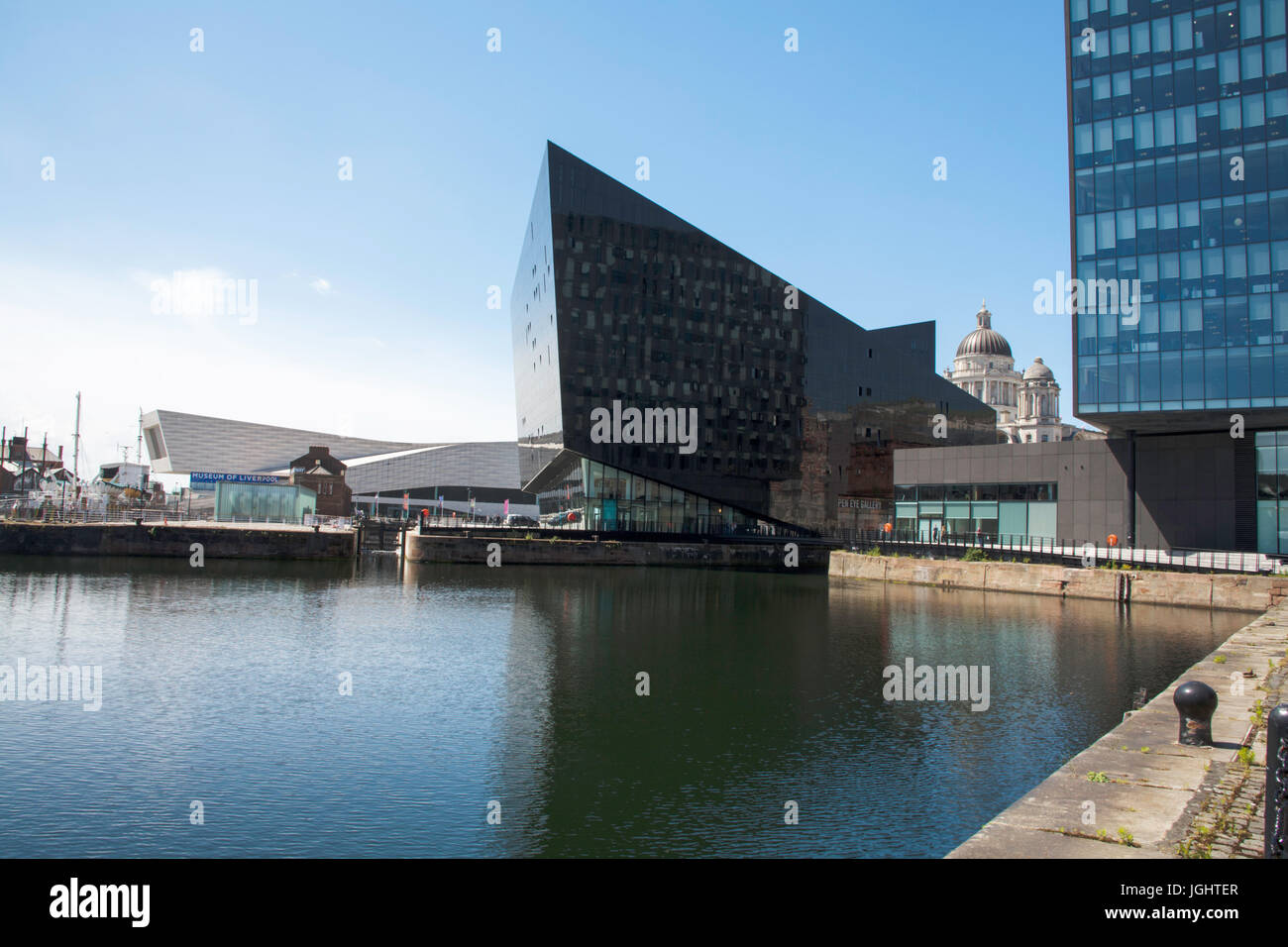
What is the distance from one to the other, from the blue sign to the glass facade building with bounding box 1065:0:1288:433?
3076 inches

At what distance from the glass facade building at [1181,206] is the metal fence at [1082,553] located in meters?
8.38

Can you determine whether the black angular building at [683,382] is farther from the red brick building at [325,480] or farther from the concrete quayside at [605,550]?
the red brick building at [325,480]

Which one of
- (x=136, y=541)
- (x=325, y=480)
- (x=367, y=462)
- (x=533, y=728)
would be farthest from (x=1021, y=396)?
(x=533, y=728)

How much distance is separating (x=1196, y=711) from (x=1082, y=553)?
159ft

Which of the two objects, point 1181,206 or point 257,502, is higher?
point 1181,206

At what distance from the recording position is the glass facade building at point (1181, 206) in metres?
51.1

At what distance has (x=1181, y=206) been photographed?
53688mm

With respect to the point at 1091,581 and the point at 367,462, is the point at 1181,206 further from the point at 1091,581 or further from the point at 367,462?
the point at 367,462

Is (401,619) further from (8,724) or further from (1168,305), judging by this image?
(1168,305)

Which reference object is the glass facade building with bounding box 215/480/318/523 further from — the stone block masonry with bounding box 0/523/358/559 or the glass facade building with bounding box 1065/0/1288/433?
the glass facade building with bounding box 1065/0/1288/433

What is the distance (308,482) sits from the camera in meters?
110
